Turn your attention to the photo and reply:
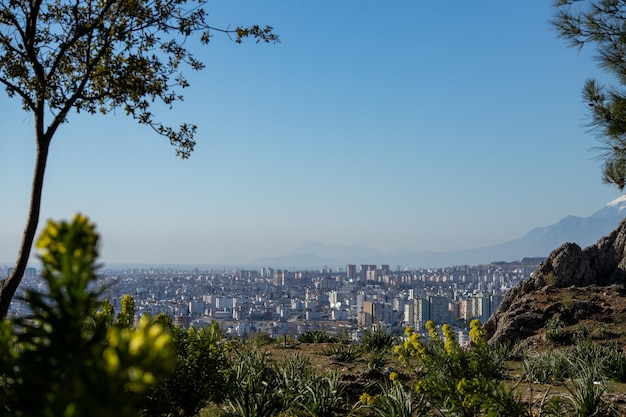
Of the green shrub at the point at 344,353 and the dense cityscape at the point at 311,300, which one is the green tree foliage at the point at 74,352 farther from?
the green shrub at the point at 344,353

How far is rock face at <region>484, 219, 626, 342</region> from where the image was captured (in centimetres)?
1412

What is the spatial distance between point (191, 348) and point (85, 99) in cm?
434

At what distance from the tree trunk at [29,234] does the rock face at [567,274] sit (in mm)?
10087

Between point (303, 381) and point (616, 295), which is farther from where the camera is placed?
point (616, 295)

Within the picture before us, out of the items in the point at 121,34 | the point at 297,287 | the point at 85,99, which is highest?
the point at 121,34

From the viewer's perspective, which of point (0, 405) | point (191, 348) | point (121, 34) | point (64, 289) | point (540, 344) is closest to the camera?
point (64, 289)

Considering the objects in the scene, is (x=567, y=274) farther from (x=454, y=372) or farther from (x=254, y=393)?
(x=254, y=393)

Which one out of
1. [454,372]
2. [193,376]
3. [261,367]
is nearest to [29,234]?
[193,376]

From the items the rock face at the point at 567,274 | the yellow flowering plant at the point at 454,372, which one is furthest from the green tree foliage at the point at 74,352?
the rock face at the point at 567,274

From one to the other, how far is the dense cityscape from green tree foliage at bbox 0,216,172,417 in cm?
57

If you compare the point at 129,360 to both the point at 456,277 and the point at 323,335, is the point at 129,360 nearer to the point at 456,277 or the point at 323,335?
the point at 323,335

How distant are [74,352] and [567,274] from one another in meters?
15.4

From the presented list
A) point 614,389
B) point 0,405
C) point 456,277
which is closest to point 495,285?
point 456,277

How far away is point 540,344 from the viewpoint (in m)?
12.1
